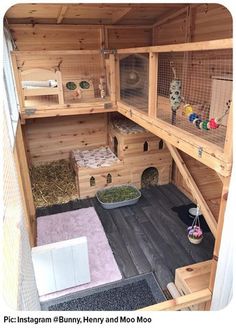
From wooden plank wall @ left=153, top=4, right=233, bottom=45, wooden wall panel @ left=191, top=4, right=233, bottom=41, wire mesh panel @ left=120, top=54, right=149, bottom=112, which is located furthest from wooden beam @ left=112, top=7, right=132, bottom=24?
wooden wall panel @ left=191, top=4, right=233, bottom=41

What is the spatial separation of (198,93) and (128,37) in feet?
4.74

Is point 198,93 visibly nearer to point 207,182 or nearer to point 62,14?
point 207,182

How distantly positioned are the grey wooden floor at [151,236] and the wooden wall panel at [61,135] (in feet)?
2.64

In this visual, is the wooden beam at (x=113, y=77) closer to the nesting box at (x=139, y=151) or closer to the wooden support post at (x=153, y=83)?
the nesting box at (x=139, y=151)

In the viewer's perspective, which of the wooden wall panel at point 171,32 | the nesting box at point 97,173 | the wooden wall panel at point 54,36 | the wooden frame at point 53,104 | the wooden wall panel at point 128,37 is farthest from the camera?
the wooden wall panel at point 128,37

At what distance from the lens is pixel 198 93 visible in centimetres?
221

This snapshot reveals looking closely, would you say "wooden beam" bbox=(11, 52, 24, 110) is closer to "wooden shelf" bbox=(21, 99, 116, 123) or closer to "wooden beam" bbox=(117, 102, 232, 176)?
"wooden shelf" bbox=(21, 99, 116, 123)

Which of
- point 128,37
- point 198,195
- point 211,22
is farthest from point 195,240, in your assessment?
point 128,37

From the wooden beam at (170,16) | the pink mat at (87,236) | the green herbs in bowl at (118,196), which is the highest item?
the wooden beam at (170,16)

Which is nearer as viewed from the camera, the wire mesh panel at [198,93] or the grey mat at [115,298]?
the wire mesh panel at [198,93]

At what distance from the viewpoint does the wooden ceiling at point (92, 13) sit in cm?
242

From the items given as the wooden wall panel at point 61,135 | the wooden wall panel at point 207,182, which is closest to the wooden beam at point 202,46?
the wooden wall panel at point 207,182

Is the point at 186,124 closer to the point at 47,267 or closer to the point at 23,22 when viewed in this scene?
the point at 47,267

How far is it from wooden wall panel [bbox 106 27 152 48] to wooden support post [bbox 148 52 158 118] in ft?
5.00
